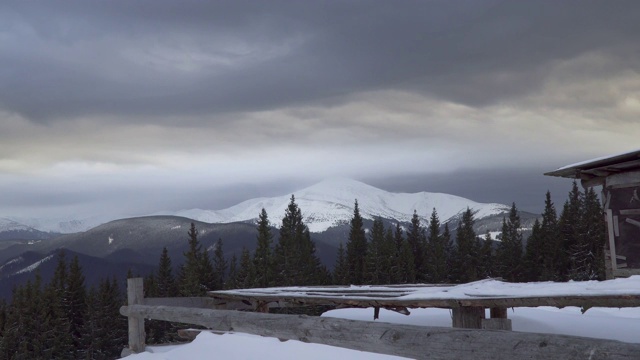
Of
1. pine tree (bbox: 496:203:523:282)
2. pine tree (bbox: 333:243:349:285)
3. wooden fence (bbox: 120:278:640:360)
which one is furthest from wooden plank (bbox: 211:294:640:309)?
pine tree (bbox: 496:203:523:282)

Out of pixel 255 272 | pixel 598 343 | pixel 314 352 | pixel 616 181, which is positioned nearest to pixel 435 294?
pixel 314 352

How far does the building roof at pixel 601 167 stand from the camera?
1262 centimetres

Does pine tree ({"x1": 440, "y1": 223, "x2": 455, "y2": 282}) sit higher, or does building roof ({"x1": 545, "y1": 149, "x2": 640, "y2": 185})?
building roof ({"x1": 545, "y1": 149, "x2": 640, "y2": 185})

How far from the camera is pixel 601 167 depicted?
13.1m

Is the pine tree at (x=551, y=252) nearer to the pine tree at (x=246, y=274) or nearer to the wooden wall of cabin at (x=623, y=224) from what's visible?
the pine tree at (x=246, y=274)

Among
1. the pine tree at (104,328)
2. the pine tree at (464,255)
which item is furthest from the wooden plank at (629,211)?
the pine tree at (104,328)

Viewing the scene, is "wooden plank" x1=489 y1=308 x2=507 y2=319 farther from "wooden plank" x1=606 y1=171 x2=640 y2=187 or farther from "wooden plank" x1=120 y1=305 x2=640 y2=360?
"wooden plank" x1=606 y1=171 x2=640 y2=187

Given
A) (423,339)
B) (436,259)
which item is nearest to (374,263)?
(436,259)

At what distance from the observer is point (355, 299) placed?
28.2 feet

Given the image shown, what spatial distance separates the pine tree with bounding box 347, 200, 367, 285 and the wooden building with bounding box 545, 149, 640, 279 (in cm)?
6344

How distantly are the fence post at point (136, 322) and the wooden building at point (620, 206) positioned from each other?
31.2 ft

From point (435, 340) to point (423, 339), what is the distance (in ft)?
0.40

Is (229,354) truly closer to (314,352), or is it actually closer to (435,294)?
(314,352)

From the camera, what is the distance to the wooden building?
42.2 feet
